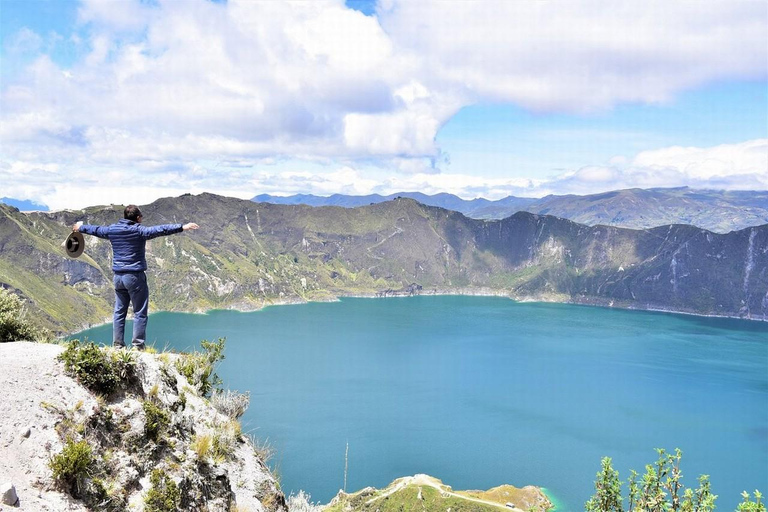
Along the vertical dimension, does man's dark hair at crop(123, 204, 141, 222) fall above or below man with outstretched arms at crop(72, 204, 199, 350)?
above

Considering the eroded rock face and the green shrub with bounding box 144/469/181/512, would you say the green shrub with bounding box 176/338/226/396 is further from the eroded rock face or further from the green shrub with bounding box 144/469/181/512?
the green shrub with bounding box 144/469/181/512

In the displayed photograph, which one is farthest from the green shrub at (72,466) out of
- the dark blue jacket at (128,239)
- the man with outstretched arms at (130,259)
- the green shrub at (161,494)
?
the dark blue jacket at (128,239)

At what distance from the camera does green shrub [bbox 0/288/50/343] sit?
13171 millimetres

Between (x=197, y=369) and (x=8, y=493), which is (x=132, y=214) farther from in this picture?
(x=8, y=493)

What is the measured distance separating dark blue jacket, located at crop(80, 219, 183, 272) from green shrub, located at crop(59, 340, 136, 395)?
2115 millimetres

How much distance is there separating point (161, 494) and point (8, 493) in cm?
248

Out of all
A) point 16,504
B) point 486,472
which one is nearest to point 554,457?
point 486,472

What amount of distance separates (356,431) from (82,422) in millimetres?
108474

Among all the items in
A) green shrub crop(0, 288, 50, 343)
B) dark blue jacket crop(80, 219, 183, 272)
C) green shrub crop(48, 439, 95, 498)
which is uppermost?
dark blue jacket crop(80, 219, 183, 272)

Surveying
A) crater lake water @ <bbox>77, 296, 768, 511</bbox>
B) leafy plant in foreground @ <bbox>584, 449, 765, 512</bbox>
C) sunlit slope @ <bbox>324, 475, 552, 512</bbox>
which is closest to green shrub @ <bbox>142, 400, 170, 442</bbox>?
leafy plant in foreground @ <bbox>584, 449, 765, 512</bbox>

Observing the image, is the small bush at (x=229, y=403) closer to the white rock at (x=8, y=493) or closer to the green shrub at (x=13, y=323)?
the green shrub at (x=13, y=323)

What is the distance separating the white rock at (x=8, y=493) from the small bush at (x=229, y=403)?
6.40 m

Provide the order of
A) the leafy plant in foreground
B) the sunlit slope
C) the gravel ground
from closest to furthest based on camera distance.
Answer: the gravel ground, the leafy plant in foreground, the sunlit slope

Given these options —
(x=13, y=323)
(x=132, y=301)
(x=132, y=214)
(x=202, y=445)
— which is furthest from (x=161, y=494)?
(x=13, y=323)
